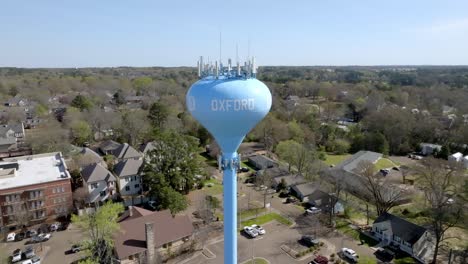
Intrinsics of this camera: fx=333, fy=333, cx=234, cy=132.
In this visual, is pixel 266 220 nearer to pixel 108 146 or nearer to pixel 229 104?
pixel 229 104

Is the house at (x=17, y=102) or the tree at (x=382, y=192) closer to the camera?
the tree at (x=382, y=192)

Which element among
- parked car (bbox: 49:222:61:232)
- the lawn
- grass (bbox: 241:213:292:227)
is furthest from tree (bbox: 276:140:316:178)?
parked car (bbox: 49:222:61:232)

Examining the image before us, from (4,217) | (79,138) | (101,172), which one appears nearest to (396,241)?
(101,172)

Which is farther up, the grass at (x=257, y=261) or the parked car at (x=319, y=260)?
the parked car at (x=319, y=260)

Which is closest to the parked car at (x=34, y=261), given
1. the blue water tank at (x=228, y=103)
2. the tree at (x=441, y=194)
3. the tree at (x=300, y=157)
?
the blue water tank at (x=228, y=103)

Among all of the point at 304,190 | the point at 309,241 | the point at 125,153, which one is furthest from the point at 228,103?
the point at 125,153

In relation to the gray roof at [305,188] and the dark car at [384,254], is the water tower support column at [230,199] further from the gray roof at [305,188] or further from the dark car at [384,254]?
the gray roof at [305,188]
